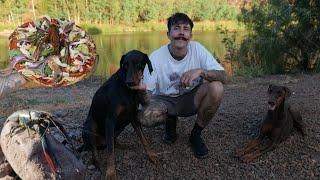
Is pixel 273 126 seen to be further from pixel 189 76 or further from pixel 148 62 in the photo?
pixel 148 62

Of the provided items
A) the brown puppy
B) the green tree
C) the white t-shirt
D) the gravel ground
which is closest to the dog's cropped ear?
the white t-shirt

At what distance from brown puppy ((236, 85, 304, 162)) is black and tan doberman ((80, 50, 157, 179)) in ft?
3.28

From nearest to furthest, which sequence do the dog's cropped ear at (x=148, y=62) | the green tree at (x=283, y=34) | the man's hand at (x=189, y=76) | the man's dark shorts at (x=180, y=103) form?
1. the dog's cropped ear at (x=148, y=62)
2. the man's hand at (x=189, y=76)
3. the man's dark shorts at (x=180, y=103)
4. the green tree at (x=283, y=34)

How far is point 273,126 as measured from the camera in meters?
4.15

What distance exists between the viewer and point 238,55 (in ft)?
35.2

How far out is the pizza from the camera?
11.6ft

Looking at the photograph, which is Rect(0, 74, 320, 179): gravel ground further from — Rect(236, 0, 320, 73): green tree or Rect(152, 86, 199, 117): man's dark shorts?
Rect(236, 0, 320, 73): green tree

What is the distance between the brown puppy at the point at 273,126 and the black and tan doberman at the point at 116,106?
3.28 feet

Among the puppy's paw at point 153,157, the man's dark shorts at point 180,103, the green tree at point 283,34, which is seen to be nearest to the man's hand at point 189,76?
the man's dark shorts at point 180,103

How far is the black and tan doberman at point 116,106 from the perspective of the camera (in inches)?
140

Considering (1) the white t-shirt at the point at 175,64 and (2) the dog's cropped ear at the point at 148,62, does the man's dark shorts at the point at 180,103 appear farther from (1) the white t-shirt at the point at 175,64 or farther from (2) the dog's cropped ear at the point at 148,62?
(2) the dog's cropped ear at the point at 148,62

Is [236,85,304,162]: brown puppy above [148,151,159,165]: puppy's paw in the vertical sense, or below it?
above

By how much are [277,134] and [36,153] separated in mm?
2179

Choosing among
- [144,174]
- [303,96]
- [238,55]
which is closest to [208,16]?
[238,55]
